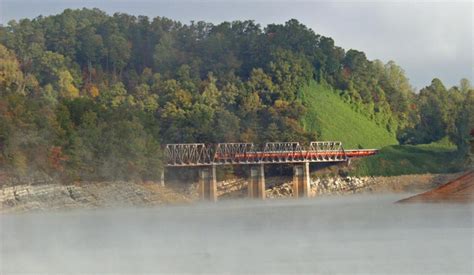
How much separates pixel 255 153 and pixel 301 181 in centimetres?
801

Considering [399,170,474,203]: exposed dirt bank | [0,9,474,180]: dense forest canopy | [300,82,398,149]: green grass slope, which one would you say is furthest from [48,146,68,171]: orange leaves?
[300,82,398,149]: green grass slope

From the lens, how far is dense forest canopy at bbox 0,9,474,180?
105188 mm

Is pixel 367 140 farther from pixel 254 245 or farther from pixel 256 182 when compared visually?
pixel 254 245

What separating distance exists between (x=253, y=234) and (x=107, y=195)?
47606 mm

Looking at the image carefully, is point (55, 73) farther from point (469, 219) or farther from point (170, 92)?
point (469, 219)

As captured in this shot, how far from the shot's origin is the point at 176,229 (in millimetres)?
59062

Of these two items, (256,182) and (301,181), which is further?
(301,181)

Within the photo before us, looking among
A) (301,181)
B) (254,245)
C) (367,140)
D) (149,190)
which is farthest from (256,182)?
(254,245)

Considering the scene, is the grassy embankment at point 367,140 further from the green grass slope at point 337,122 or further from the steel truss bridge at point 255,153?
the steel truss bridge at point 255,153

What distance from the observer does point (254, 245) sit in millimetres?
45656

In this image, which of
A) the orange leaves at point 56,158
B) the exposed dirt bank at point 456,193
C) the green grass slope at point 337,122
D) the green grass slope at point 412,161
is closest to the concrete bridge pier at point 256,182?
the green grass slope at point 412,161

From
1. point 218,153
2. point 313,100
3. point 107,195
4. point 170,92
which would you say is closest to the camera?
point 107,195

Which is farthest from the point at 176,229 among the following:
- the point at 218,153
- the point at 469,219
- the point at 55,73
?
the point at 55,73

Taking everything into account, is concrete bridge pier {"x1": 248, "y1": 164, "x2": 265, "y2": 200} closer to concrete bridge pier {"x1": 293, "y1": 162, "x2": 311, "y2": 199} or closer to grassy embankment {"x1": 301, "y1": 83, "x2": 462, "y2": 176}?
concrete bridge pier {"x1": 293, "y1": 162, "x2": 311, "y2": 199}
